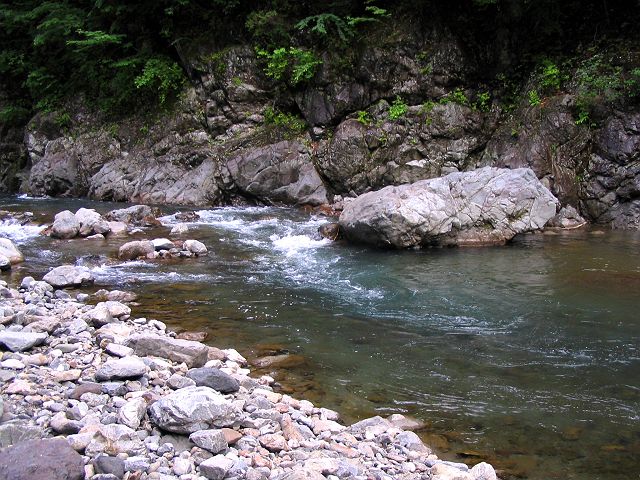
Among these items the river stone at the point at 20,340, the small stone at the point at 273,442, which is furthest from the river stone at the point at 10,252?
the small stone at the point at 273,442

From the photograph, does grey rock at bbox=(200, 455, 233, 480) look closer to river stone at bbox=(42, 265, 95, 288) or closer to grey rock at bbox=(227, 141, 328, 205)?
river stone at bbox=(42, 265, 95, 288)

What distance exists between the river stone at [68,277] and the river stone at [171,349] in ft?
12.7

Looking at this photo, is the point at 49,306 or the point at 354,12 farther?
the point at 354,12

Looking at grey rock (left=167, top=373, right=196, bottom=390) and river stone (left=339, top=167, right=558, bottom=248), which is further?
river stone (left=339, top=167, right=558, bottom=248)

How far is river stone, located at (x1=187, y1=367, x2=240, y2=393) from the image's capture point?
495 centimetres

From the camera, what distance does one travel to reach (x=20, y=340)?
5406 mm

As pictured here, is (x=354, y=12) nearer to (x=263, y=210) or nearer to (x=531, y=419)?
(x=263, y=210)

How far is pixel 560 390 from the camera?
17.8ft

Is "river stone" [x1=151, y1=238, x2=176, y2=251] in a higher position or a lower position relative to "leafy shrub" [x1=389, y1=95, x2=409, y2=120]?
lower

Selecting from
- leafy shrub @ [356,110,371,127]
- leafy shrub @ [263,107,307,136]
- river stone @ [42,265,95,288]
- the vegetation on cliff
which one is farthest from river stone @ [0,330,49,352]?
the vegetation on cliff

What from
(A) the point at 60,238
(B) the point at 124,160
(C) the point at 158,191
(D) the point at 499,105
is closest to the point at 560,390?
(A) the point at 60,238

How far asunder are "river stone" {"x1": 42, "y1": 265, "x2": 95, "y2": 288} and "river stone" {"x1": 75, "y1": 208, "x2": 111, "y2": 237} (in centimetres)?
459

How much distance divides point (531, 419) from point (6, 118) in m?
26.9

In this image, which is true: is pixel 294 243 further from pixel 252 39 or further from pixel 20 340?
pixel 252 39
